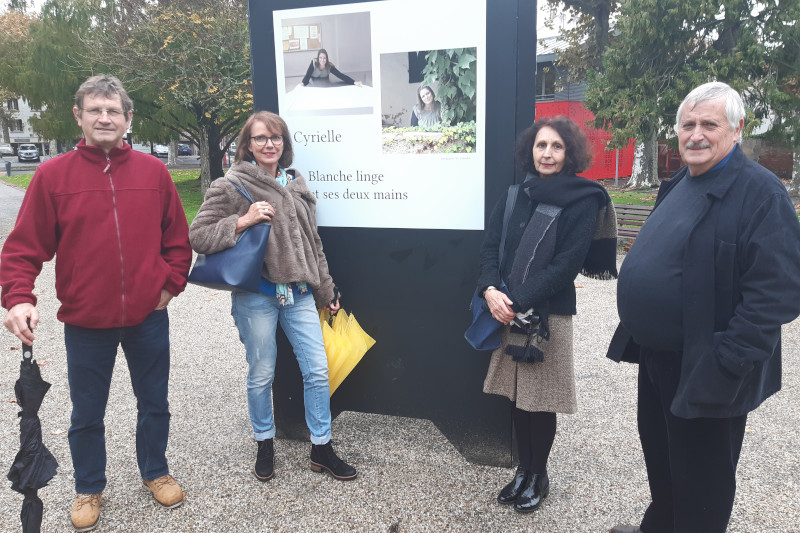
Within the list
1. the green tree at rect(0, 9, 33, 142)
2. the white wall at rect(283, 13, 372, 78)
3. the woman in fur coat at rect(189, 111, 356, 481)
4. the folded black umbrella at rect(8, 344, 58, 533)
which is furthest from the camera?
the green tree at rect(0, 9, 33, 142)

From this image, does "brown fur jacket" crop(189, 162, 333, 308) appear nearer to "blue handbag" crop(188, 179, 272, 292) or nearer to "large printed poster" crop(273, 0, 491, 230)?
"blue handbag" crop(188, 179, 272, 292)

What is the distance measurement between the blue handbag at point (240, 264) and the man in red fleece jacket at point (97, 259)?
148 millimetres

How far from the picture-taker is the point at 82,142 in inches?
105

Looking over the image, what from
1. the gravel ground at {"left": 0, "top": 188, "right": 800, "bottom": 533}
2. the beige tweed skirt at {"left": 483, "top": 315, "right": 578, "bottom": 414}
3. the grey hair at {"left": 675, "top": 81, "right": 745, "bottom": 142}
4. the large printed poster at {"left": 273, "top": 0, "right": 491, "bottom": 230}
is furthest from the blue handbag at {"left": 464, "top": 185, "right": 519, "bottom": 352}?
the grey hair at {"left": 675, "top": 81, "right": 745, "bottom": 142}

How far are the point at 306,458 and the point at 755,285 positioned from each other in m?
2.56

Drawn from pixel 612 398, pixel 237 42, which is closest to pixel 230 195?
pixel 612 398

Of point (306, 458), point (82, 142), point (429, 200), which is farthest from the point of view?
point (306, 458)

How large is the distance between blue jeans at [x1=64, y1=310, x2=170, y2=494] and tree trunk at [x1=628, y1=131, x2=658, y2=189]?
1845 cm

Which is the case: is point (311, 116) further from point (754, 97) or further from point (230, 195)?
point (754, 97)

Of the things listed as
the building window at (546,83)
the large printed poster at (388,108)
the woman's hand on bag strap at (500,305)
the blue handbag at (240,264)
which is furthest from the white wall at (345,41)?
the building window at (546,83)

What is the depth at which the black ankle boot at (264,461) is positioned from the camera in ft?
10.6

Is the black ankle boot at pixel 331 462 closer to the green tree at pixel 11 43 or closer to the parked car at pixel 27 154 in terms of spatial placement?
the green tree at pixel 11 43

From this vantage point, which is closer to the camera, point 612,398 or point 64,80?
point 612,398

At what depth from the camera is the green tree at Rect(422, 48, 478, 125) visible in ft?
9.96
